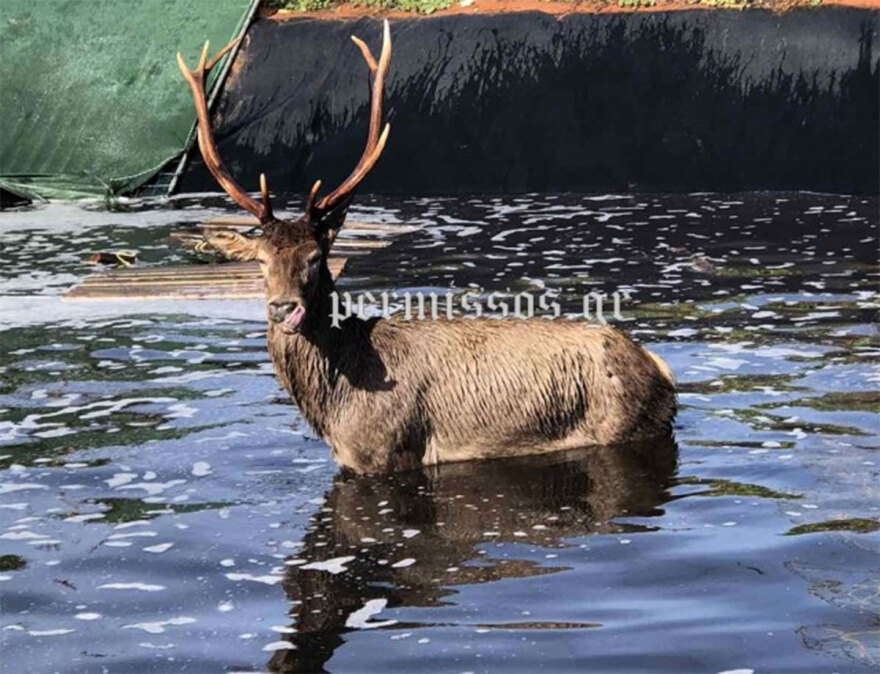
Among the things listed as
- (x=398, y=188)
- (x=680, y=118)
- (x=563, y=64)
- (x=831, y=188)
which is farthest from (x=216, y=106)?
(x=831, y=188)

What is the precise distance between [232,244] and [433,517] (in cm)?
231

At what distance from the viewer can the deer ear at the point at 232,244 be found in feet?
33.7

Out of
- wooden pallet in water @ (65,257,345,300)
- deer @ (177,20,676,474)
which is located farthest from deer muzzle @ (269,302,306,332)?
wooden pallet in water @ (65,257,345,300)

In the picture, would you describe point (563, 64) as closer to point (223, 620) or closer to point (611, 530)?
point (611, 530)

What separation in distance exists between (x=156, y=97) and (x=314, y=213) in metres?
12.6

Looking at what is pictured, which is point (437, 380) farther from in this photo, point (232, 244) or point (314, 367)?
point (232, 244)

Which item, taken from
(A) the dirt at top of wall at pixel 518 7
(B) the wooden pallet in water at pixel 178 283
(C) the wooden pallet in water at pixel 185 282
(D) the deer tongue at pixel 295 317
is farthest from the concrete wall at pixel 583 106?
(D) the deer tongue at pixel 295 317

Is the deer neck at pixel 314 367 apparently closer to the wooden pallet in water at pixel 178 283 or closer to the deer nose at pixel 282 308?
the deer nose at pixel 282 308

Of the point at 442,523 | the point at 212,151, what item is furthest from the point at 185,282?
the point at 442,523

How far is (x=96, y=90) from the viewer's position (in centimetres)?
2217

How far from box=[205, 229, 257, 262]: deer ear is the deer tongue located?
0.63 metres

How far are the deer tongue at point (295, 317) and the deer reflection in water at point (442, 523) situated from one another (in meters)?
0.98

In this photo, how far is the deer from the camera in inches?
400

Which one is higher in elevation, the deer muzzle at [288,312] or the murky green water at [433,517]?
the deer muzzle at [288,312]
